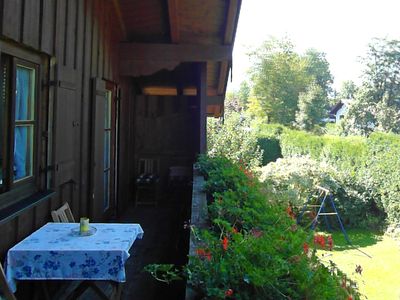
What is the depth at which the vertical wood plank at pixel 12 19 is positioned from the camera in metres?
2.67

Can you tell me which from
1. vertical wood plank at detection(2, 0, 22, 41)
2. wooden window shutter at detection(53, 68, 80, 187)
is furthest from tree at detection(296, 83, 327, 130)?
vertical wood plank at detection(2, 0, 22, 41)

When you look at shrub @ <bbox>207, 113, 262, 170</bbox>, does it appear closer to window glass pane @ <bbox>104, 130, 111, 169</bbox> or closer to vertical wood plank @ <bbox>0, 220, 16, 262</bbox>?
window glass pane @ <bbox>104, 130, 111, 169</bbox>

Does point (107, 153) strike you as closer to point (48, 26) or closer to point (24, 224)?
point (48, 26)

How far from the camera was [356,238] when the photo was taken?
33.6 feet

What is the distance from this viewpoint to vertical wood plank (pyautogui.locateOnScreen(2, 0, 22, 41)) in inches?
105

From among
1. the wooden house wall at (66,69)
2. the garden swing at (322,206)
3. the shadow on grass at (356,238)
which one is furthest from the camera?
the garden swing at (322,206)

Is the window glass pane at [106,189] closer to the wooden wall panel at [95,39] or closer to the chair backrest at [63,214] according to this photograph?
the wooden wall panel at [95,39]

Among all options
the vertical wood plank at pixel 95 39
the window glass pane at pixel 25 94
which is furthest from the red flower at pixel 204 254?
the vertical wood plank at pixel 95 39

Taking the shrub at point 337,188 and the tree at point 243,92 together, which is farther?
the tree at point 243,92

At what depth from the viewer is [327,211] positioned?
11406 mm

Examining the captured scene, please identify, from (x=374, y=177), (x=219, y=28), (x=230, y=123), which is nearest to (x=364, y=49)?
(x=230, y=123)

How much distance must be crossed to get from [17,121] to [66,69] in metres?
1.01

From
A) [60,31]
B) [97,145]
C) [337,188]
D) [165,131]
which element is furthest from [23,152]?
[337,188]

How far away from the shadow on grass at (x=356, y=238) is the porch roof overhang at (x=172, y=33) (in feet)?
17.1
